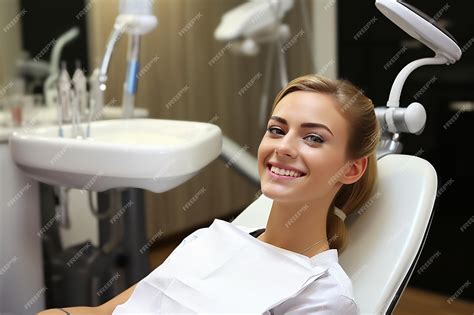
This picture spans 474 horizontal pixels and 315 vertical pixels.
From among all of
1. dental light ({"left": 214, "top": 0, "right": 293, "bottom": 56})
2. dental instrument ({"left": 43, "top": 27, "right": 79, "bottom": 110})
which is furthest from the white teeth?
dental instrument ({"left": 43, "top": 27, "right": 79, "bottom": 110})

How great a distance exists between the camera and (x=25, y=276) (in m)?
1.71

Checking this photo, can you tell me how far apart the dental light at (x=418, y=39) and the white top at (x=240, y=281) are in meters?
0.33

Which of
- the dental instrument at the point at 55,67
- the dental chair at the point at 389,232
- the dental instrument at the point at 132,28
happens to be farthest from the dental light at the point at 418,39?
the dental instrument at the point at 55,67

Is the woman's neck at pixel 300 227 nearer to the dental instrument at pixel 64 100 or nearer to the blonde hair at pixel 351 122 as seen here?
the blonde hair at pixel 351 122

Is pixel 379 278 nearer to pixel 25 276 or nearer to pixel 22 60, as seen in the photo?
pixel 25 276

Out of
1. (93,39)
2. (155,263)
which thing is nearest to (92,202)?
(93,39)

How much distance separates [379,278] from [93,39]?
1861mm

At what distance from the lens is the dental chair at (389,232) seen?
42.9 inches

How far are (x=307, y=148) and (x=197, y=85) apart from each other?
232 cm

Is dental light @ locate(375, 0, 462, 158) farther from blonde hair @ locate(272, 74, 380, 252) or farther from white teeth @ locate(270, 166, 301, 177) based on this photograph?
white teeth @ locate(270, 166, 301, 177)

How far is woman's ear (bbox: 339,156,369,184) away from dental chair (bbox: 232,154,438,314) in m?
0.13

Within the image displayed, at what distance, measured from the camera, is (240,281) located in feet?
3.43

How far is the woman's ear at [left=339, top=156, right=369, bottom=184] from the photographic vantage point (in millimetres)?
1102

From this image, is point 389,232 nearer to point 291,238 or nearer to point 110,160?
point 291,238
